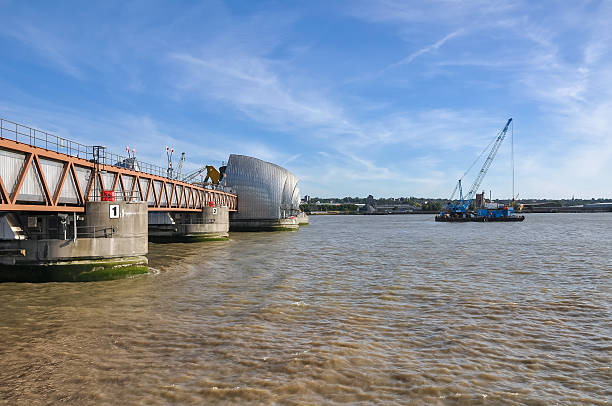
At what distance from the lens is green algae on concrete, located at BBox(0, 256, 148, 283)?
918 inches

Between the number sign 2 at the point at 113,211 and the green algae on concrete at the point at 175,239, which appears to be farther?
the green algae on concrete at the point at 175,239

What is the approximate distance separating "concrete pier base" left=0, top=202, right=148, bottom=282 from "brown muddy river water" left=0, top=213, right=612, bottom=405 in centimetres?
112

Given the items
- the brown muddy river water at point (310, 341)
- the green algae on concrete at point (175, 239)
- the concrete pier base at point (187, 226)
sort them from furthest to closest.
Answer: the concrete pier base at point (187, 226)
the green algae on concrete at point (175, 239)
the brown muddy river water at point (310, 341)

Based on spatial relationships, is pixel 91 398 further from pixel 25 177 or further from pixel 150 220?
pixel 150 220

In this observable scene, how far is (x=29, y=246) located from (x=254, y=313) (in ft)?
50.2

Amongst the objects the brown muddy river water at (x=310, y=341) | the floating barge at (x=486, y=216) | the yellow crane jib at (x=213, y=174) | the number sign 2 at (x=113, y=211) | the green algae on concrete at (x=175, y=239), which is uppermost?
the yellow crane jib at (x=213, y=174)

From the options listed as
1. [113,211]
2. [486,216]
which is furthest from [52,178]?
[486,216]

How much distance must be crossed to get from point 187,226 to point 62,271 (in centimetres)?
→ 3193

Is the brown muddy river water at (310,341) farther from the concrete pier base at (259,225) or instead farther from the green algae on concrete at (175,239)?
the concrete pier base at (259,225)

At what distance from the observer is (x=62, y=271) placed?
23484 mm

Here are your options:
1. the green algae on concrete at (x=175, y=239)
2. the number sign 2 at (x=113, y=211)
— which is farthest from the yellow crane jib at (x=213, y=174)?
the number sign 2 at (x=113, y=211)

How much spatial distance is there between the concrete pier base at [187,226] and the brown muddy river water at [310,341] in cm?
3045

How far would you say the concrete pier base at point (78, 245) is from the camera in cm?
2333

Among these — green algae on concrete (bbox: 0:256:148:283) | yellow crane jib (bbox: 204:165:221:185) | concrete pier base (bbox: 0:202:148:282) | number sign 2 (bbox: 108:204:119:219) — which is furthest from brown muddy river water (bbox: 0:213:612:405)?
yellow crane jib (bbox: 204:165:221:185)
